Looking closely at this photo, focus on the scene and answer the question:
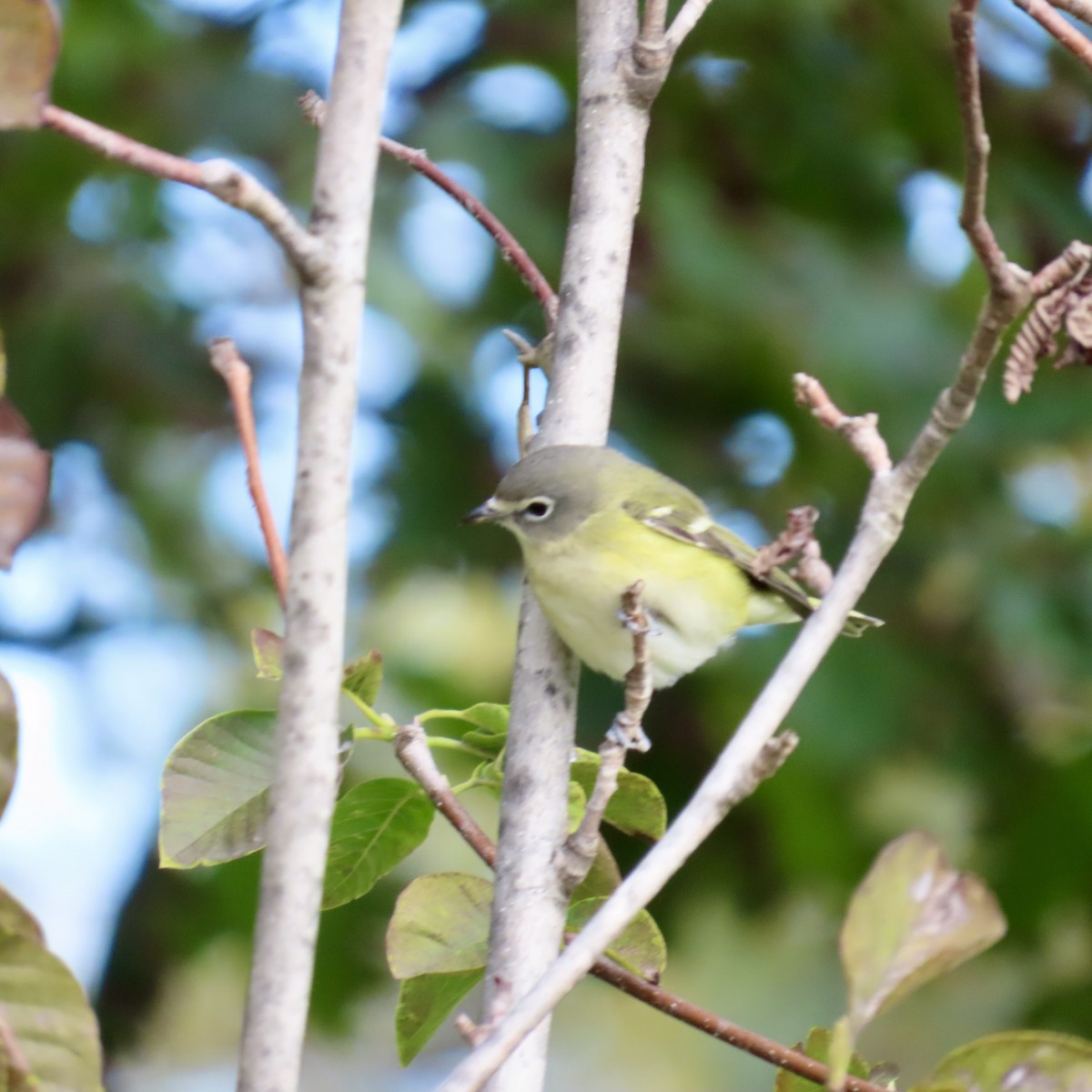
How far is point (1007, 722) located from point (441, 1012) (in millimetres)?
2707

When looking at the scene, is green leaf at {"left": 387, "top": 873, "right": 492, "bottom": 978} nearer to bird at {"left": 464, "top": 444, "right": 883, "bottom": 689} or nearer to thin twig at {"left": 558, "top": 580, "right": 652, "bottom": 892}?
thin twig at {"left": 558, "top": 580, "right": 652, "bottom": 892}

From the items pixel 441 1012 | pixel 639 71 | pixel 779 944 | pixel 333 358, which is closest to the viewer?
pixel 333 358

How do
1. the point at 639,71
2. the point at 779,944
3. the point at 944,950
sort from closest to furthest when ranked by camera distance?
the point at 944,950, the point at 639,71, the point at 779,944

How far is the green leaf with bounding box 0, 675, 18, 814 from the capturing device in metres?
1.07

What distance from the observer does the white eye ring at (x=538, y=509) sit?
8.39 feet

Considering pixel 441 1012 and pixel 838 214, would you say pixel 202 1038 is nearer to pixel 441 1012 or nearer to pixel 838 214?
pixel 838 214

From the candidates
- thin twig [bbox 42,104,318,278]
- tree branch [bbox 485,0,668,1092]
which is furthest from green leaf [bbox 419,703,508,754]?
thin twig [bbox 42,104,318,278]

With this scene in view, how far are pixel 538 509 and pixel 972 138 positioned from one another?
1.57m

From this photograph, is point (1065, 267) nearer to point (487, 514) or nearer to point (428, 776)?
point (428, 776)

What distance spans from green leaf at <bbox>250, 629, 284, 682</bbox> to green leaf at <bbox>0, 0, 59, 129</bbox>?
597 mm

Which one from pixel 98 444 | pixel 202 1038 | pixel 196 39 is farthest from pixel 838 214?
pixel 202 1038

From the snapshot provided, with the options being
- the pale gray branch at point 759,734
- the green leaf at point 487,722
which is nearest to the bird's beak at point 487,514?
the green leaf at point 487,722

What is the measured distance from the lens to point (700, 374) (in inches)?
147

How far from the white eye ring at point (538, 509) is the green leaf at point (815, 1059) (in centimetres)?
127
